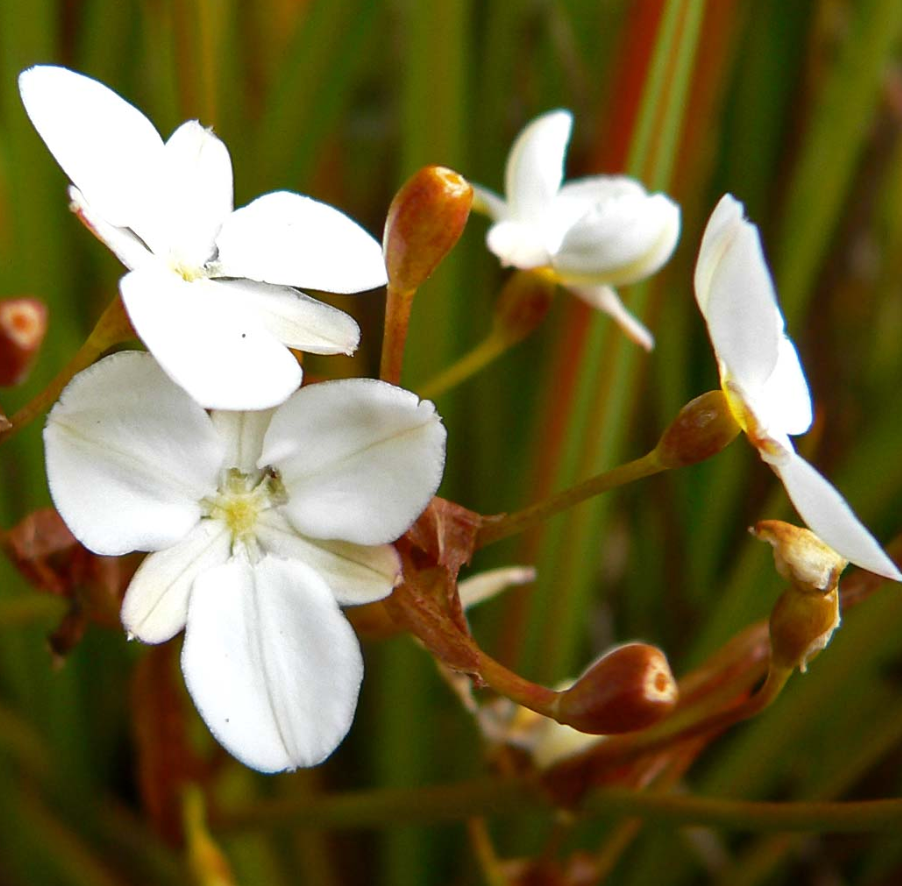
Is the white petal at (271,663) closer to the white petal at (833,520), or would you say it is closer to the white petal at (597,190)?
the white petal at (833,520)

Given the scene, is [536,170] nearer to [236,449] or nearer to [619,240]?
[619,240]

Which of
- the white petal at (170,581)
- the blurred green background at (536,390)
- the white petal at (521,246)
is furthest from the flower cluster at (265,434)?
the blurred green background at (536,390)

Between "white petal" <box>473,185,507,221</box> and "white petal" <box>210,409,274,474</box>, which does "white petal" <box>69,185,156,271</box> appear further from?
"white petal" <box>473,185,507,221</box>

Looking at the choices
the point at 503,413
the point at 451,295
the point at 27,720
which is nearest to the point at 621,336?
the point at 451,295

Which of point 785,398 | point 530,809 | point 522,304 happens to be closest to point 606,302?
point 522,304

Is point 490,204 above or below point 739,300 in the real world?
above
